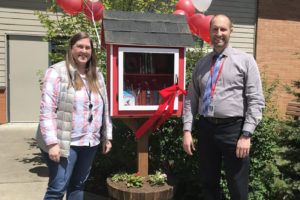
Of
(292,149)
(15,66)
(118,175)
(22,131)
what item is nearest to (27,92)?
(15,66)

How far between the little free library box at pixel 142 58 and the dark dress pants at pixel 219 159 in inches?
19.1

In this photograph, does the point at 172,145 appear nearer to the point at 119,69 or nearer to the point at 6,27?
the point at 119,69

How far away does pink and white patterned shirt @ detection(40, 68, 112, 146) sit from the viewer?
209cm

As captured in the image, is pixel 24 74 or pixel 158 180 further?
pixel 24 74

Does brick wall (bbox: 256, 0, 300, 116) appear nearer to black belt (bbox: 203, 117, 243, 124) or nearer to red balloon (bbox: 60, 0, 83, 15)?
red balloon (bbox: 60, 0, 83, 15)

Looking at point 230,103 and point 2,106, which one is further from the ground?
point 230,103

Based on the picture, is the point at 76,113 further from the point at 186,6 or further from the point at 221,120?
the point at 186,6

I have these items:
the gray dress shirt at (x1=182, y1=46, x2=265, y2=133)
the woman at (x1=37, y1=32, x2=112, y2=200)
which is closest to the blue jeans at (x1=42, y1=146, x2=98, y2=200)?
the woman at (x1=37, y1=32, x2=112, y2=200)

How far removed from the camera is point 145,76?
2.90 m

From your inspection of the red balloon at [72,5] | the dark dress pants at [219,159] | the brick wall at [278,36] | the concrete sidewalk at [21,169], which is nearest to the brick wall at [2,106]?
the concrete sidewalk at [21,169]

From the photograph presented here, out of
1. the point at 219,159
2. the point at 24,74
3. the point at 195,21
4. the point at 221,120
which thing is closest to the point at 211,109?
the point at 221,120

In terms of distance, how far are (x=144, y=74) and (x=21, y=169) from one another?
9.08 ft

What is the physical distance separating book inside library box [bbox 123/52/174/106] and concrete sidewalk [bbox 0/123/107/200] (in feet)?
5.09

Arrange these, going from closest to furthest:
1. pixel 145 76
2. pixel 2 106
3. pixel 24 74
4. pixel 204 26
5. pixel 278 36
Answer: pixel 145 76
pixel 204 26
pixel 2 106
pixel 24 74
pixel 278 36
